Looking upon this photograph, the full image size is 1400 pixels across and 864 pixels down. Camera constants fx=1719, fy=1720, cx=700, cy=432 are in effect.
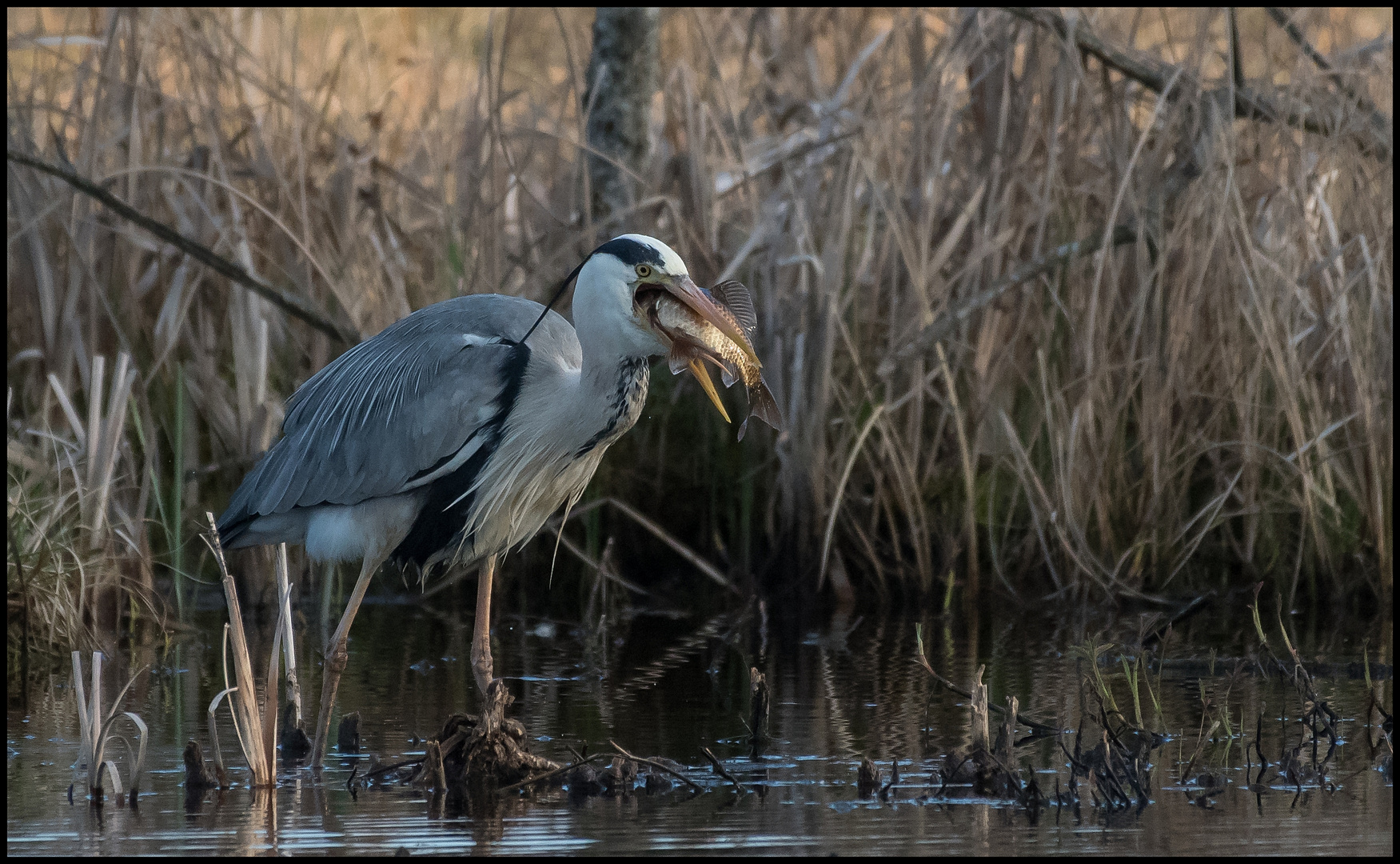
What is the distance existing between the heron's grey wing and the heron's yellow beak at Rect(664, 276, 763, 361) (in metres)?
0.87

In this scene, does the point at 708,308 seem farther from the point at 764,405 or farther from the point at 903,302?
the point at 903,302

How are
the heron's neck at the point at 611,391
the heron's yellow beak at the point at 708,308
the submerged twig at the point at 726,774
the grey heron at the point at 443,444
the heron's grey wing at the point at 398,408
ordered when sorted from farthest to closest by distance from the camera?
the heron's grey wing at the point at 398,408
the grey heron at the point at 443,444
the heron's neck at the point at 611,391
the heron's yellow beak at the point at 708,308
the submerged twig at the point at 726,774

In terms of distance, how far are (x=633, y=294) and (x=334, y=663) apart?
1.47 m

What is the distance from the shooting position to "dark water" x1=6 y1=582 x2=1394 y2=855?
356cm

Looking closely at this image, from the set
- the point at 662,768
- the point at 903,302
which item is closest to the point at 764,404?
the point at 662,768

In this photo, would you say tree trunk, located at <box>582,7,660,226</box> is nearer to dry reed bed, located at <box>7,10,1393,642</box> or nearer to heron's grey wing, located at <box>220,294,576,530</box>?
dry reed bed, located at <box>7,10,1393,642</box>

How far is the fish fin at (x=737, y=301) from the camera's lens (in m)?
4.57

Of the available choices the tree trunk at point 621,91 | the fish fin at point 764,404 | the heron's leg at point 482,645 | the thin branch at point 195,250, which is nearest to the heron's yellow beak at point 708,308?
the fish fin at point 764,404

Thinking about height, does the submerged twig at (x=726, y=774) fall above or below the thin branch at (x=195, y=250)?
below

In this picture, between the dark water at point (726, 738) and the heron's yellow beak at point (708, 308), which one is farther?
the heron's yellow beak at point (708, 308)

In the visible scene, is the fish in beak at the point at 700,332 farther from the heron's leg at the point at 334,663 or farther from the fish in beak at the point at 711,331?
the heron's leg at the point at 334,663

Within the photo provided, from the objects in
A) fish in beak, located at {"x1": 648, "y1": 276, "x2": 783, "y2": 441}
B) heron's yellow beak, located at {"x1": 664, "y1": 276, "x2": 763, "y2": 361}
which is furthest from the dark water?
heron's yellow beak, located at {"x1": 664, "y1": 276, "x2": 763, "y2": 361}

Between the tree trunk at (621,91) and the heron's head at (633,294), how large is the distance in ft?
10.2

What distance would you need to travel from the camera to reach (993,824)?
365 cm
